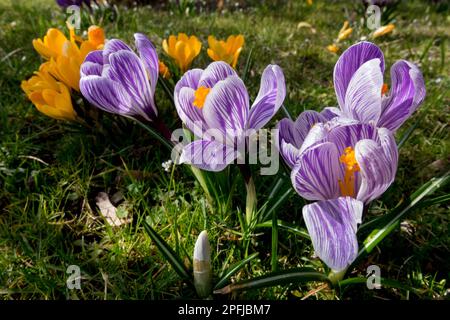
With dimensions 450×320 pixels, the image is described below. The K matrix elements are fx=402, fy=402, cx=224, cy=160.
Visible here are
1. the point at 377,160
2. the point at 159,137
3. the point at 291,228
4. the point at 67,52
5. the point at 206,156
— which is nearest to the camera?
the point at 377,160

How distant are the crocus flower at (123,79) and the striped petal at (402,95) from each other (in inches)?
26.2

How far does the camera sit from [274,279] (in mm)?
1037

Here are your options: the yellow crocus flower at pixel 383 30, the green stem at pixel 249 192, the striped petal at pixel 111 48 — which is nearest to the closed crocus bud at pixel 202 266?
the green stem at pixel 249 192

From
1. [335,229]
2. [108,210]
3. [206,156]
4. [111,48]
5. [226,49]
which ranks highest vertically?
[111,48]

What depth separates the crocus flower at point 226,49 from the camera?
1641 millimetres

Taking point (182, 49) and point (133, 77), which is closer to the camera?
point (133, 77)

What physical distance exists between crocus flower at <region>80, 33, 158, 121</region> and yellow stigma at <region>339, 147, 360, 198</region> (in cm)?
59

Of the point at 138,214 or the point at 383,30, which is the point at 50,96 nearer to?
the point at 138,214

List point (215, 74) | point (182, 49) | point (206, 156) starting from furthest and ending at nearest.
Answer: point (182, 49)
point (215, 74)
point (206, 156)

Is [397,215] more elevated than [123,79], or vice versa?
[123,79]

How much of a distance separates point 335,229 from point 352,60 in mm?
462

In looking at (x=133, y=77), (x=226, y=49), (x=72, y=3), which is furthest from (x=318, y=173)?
(x=72, y=3)

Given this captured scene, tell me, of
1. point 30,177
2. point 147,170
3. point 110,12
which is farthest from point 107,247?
point 110,12
